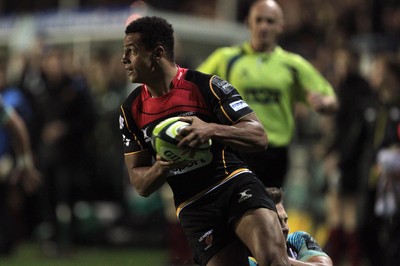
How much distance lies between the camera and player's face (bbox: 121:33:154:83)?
21.7 feet

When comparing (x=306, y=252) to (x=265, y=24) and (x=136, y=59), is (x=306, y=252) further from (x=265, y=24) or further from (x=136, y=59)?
(x=265, y=24)

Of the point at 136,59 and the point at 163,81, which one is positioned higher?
the point at 136,59

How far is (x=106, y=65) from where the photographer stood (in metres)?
16.1

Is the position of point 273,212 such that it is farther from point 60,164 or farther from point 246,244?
point 60,164

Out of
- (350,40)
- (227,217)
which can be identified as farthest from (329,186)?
(227,217)

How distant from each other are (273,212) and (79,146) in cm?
892

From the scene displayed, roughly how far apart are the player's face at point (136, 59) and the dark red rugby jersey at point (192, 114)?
0.20 metres

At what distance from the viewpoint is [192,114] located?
6.62m

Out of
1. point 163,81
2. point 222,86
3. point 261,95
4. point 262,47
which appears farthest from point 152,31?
point 262,47

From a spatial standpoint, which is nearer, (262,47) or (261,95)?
(261,95)

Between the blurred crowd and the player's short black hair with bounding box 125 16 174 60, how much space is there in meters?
5.13

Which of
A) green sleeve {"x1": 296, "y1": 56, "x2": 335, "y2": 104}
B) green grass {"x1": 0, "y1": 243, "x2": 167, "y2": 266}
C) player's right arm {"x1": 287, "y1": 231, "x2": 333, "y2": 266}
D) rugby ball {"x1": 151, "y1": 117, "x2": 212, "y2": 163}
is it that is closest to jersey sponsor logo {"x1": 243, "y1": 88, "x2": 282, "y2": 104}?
green sleeve {"x1": 296, "y1": 56, "x2": 335, "y2": 104}

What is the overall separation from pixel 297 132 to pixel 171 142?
370 inches

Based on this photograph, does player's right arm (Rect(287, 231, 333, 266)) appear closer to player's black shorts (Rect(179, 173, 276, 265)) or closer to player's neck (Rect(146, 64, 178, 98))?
player's black shorts (Rect(179, 173, 276, 265))
